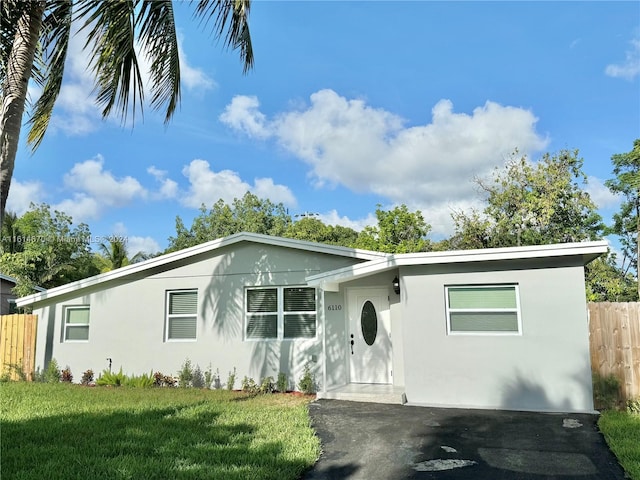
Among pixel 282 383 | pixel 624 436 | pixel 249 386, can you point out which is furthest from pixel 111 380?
pixel 624 436

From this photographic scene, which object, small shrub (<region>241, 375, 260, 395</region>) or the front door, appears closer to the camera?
the front door

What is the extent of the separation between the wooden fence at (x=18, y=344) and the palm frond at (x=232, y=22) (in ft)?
34.6

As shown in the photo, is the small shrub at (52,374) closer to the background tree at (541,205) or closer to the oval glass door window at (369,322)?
the oval glass door window at (369,322)

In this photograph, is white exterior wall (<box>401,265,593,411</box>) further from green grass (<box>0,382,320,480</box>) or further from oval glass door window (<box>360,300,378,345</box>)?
green grass (<box>0,382,320,480</box>)

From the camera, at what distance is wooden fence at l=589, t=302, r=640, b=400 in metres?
7.79

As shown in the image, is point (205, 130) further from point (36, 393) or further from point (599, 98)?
point (599, 98)

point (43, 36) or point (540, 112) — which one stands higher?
point (540, 112)

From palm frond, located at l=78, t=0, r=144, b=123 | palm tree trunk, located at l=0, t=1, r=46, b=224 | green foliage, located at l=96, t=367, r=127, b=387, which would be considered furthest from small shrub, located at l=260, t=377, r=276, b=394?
palm tree trunk, located at l=0, t=1, r=46, b=224

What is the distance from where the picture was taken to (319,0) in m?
9.27

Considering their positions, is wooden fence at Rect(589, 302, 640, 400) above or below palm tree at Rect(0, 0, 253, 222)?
below

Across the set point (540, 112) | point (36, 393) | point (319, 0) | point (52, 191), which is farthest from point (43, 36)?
point (52, 191)

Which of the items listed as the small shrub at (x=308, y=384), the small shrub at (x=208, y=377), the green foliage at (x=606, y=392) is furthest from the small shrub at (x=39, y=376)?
the green foliage at (x=606, y=392)

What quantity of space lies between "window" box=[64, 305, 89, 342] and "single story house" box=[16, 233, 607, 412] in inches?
2.3

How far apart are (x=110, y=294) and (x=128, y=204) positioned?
24.0 metres
